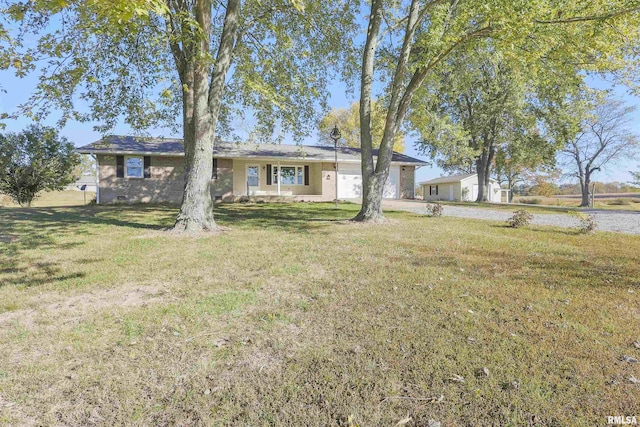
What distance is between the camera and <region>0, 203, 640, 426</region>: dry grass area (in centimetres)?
209

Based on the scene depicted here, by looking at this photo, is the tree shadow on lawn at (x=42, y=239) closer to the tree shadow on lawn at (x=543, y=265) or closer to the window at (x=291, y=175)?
the tree shadow on lawn at (x=543, y=265)

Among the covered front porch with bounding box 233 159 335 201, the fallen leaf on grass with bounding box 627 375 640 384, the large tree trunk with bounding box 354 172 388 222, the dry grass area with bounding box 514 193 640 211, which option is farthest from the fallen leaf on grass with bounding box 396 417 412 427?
the dry grass area with bounding box 514 193 640 211

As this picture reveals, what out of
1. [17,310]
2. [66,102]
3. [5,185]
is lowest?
[17,310]

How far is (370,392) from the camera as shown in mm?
2221

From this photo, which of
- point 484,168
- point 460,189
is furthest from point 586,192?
point 460,189

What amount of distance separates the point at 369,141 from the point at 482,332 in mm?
7606

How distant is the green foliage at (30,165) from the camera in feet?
52.3

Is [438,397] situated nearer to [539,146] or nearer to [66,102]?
[66,102]

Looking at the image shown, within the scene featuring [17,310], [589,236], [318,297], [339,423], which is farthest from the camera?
[589,236]

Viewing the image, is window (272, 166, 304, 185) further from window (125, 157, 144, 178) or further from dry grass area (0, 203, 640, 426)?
dry grass area (0, 203, 640, 426)

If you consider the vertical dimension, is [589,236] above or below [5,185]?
below

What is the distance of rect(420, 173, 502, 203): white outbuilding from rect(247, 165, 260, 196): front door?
19878 mm

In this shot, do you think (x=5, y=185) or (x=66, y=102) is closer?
(x=66, y=102)

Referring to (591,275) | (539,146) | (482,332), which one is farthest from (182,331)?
(539,146)
